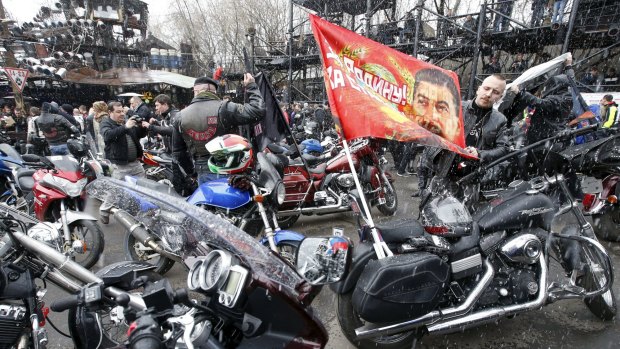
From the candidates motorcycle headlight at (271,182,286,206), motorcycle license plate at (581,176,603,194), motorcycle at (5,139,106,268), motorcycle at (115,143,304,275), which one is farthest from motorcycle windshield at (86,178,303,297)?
Result: motorcycle license plate at (581,176,603,194)

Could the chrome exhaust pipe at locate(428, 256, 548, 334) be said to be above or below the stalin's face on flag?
below

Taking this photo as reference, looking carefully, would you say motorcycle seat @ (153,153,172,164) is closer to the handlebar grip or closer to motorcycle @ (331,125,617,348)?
motorcycle @ (331,125,617,348)

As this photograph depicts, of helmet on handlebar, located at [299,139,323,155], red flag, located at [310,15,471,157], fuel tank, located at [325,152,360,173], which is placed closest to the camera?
red flag, located at [310,15,471,157]

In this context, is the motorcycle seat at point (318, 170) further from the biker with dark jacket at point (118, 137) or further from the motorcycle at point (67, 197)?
the motorcycle at point (67, 197)

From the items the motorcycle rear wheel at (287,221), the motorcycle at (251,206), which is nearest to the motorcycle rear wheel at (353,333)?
the motorcycle at (251,206)

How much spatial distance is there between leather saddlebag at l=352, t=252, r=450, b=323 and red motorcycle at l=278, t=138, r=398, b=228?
2.71 metres

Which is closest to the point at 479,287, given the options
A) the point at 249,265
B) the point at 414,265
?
the point at 414,265

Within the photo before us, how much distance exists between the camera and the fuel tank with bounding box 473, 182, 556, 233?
237cm

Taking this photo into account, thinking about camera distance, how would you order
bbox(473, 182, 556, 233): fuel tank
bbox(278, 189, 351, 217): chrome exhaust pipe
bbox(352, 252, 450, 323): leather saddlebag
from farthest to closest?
1. bbox(278, 189, 351, 217): chrome exhaust pipe
2. bbox(473, 182, 556, 233): fuel tank
3. bbox(352, 252, 450, 323): leather saddlebag

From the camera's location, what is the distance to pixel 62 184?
3922 mm

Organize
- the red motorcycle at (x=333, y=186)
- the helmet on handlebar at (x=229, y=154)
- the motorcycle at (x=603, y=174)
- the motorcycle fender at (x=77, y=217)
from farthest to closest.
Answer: the red motorcycle at (x=333, y=186) < the motorcycle fender at (x=77, y=217) < the motorcycle at (x=603, y=174) < the helmet on handlebar at (x=229, y=154)

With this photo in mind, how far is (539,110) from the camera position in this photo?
15.6 ft

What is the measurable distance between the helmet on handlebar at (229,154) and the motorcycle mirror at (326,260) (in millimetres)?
1444

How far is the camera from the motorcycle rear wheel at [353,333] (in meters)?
2.29
